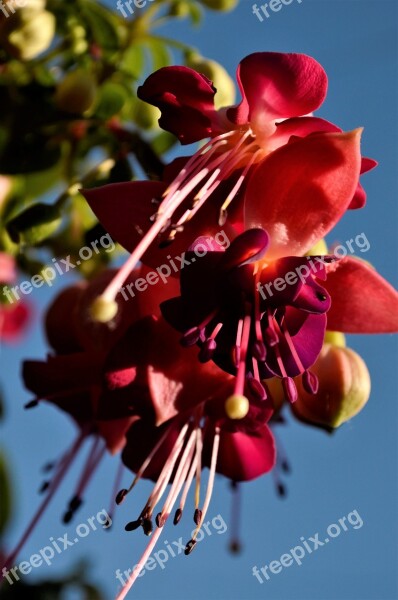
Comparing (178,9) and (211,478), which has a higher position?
(178,9)

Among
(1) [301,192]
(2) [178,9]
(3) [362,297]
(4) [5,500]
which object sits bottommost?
(4) [5,500]

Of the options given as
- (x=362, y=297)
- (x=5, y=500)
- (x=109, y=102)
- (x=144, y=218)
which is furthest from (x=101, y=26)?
(x=5, y=500)

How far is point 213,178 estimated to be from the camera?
29.2 inches

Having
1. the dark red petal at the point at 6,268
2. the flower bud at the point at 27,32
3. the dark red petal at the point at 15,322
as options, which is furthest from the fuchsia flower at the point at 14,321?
the flower bud at the point at 27,32

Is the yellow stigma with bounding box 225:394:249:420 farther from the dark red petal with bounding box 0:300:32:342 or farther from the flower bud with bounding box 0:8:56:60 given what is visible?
the dark red petal with bounding box 0:300:32:342

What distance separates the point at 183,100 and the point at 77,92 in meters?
0.22

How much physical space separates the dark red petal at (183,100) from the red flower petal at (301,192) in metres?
0.06

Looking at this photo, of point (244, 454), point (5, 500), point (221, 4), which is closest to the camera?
point (244, 454)

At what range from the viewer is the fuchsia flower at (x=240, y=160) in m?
0.72

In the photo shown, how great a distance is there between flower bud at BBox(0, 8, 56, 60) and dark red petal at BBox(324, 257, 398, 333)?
424 millimetres

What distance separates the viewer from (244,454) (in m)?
0.85

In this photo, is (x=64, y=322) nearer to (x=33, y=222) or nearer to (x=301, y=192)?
(x=33, y=222)

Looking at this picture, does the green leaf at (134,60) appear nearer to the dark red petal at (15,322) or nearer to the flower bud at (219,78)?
the flower bud at (219,78)

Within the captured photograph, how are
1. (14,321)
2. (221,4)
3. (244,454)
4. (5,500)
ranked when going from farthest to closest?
(14,321) < (5,500) < (221,4) < (244,454)
